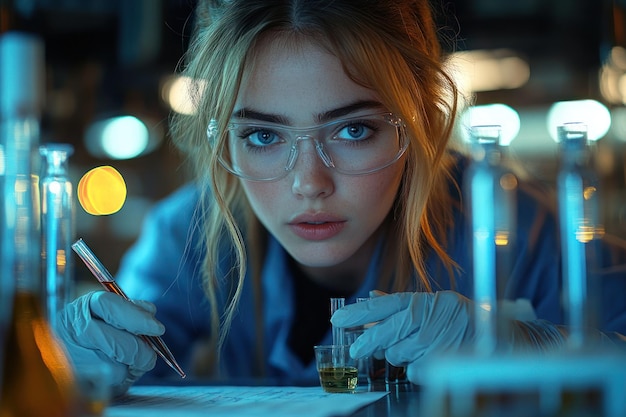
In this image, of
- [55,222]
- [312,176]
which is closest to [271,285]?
[312,176]

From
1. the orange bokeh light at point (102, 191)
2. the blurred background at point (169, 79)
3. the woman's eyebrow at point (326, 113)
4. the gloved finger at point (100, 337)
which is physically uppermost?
the blurred background at point (169, 79)

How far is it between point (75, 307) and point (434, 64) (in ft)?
3.43

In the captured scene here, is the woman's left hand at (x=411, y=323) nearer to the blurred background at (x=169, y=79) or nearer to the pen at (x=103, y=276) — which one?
the pen at (x=103, y=276)

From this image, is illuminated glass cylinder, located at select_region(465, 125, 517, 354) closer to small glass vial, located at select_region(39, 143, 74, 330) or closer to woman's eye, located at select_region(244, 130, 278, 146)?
small glass vial, located at select_region(39, 143, 74, 330)

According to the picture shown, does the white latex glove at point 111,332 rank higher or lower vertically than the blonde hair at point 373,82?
lower

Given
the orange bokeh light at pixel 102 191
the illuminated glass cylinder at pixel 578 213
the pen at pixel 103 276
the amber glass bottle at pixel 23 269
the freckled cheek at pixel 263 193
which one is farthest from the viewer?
the orange bokeh light at pixel 102 191

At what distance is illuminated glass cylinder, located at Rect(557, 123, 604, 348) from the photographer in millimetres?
964

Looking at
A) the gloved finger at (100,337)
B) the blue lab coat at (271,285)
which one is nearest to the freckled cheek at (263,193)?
the blue lab coat at (271,285)

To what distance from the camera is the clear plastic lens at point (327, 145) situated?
175 cm

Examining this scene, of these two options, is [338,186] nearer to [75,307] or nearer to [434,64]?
[434,64]

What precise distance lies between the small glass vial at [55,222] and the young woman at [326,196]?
17 cm

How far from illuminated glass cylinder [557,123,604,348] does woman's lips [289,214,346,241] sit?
2.79ft

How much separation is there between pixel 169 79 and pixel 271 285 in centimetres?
342

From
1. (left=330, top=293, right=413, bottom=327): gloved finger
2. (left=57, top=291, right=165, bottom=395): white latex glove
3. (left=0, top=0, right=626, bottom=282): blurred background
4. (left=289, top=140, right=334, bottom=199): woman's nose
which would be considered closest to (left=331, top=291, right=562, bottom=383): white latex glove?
(left=330, top=293, right=413, bottom=327): gloved finger
